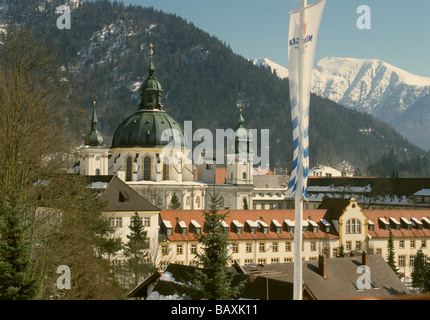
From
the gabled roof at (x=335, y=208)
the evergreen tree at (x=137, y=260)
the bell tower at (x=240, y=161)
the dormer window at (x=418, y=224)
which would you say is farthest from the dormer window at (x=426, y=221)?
the bell tower at (x=240, y=161)

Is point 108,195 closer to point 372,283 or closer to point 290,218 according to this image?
point 290,218

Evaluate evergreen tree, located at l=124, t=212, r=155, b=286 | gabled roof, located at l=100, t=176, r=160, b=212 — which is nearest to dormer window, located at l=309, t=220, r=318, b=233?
gabled roof, located at l=100, t=176, r=160, b=212

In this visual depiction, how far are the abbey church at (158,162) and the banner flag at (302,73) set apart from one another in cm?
7862

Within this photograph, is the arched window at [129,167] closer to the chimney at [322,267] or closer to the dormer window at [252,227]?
the dormer window at [252,227]

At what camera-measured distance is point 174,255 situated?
48.8 metres

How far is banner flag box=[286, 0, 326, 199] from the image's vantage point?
998 cm

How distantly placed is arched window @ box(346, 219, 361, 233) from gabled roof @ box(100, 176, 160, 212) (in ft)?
58.5

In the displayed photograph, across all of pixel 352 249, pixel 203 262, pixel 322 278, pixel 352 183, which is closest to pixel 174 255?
pixel 352 249

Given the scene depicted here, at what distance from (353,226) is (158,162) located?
4379 cm

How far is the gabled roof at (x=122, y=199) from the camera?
5128 centimetres

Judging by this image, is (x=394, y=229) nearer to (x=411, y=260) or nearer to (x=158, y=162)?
(x=411, y=260)

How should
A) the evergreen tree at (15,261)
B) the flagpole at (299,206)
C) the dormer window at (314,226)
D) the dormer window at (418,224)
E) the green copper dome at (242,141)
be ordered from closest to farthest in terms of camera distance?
the flagpole at (299,206), the evergreen tree at (15,261), the dormer window at (314,226), the dormer window at (418,224), the green copper dome at (242,141)

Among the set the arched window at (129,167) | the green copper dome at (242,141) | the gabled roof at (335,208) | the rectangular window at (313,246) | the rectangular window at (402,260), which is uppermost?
the green copper dome at (242,141)
